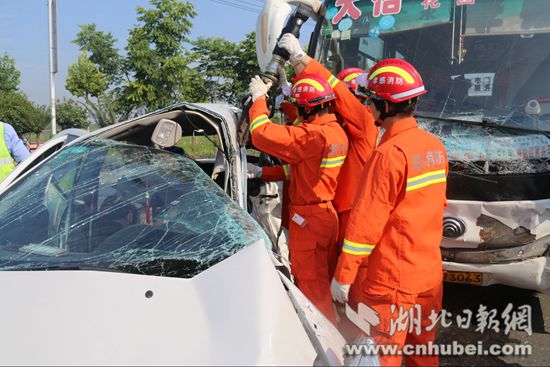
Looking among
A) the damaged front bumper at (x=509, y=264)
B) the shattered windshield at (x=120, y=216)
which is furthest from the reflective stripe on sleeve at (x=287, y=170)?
the damaged front bumper at (x=509, y=264)

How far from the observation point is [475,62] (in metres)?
3.94

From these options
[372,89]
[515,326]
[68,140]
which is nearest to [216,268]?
[372,89]

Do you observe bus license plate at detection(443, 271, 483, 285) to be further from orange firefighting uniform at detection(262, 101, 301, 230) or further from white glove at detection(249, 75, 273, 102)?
white glove at detection(249, 75, 273, 102)

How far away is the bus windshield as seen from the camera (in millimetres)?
3730

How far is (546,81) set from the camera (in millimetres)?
3689

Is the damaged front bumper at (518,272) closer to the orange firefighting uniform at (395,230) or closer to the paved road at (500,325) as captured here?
the paved road at (500,325)

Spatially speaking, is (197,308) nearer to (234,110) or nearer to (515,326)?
(234,110)

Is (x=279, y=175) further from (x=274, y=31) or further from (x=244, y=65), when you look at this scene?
(x=244, y=65)

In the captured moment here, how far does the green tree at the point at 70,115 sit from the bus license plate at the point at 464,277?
39.4m

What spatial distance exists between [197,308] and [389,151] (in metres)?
1.14

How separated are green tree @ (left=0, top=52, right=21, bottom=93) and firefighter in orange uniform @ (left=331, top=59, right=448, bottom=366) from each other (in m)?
39.2

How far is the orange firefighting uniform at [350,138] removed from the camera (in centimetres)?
337

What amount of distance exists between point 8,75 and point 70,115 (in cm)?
585

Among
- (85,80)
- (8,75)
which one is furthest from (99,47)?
(8,75)
